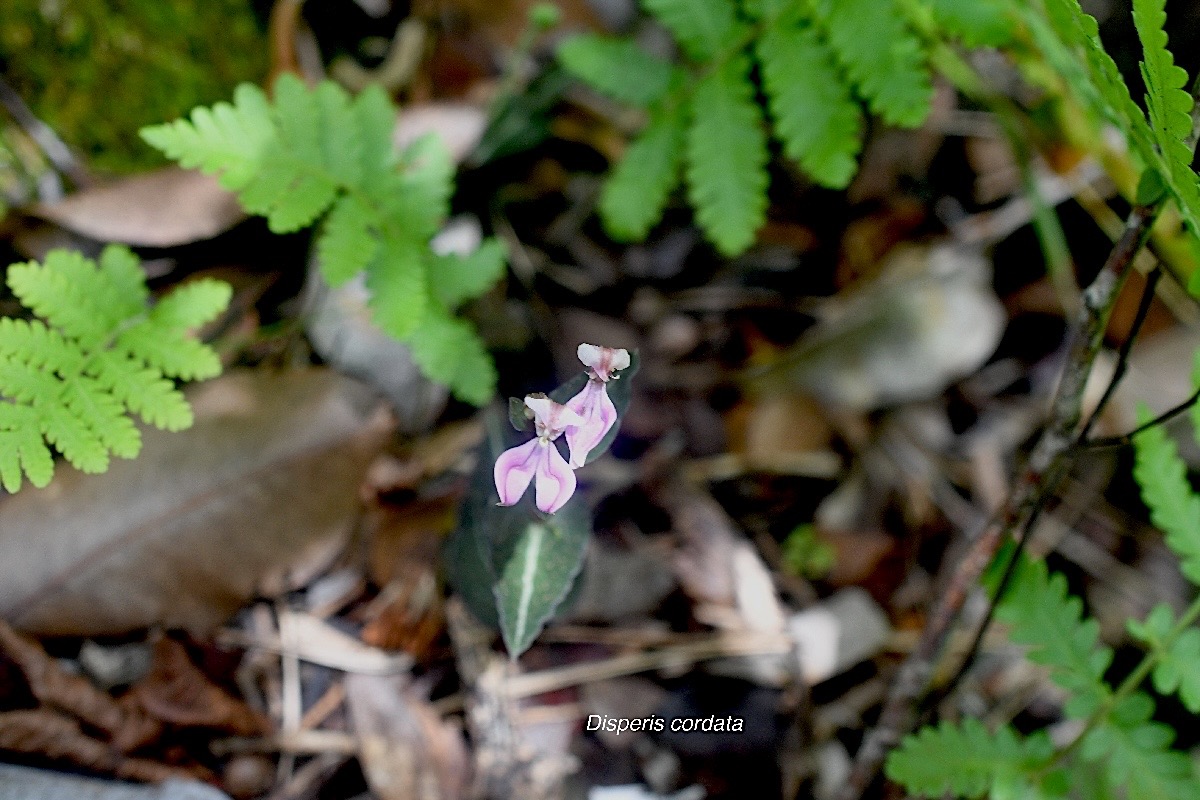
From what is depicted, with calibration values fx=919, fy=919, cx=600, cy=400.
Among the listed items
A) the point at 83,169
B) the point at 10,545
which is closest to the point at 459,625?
the point at 10,545

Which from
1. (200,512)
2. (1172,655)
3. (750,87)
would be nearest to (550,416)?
(200,512)

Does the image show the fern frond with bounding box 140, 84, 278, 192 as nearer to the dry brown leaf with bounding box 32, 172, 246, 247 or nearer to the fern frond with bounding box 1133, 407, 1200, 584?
the dry brown leaf with bounding box 32, 172, 246, 247

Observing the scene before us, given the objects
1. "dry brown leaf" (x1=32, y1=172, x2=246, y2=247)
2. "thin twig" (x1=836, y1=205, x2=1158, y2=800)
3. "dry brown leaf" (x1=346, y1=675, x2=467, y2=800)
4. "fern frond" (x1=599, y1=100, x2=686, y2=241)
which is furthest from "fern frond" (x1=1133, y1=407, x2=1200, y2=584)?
"dry brown leaf" (x1=32, y1=172, x2=246, y2=247)

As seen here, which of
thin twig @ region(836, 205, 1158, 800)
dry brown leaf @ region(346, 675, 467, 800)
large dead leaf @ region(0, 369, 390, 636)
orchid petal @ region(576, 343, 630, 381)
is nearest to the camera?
orchid petal @ region(576, 343, 630, 381)

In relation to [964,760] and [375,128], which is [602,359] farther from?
[964,760]

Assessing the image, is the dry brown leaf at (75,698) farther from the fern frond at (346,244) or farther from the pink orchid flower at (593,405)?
the pink orchid flower at (593,405)

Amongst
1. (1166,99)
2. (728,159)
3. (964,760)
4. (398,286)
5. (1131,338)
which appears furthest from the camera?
(728,159)
